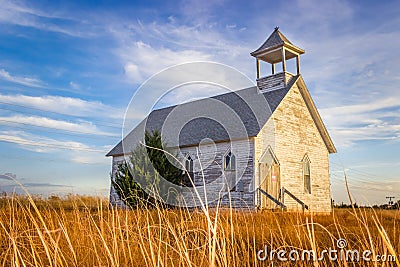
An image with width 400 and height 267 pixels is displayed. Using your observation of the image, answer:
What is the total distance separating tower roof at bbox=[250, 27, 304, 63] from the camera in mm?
18891

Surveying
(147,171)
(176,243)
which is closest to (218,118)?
(147,171)

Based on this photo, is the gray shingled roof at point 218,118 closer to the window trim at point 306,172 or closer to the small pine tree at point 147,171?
the small pine tree at point 147,171

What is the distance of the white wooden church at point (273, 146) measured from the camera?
16372 millimetres

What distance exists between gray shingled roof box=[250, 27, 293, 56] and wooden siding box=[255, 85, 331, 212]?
2713mm

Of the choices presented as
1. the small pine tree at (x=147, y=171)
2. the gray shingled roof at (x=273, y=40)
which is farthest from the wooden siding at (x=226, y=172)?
the gray shingled roof at (x=273, y=40)

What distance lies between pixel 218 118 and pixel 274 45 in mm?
5186

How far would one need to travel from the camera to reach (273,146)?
1717 centimetres

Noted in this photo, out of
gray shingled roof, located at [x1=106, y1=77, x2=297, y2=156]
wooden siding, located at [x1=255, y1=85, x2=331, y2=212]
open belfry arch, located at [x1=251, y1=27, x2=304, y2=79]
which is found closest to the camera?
wooden siding, located at [x1=255, y1=85, x2=331, y2=212]

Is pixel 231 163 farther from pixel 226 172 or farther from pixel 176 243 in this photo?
pixel 176 243

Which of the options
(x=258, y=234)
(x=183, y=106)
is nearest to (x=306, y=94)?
(x=183, y=106)

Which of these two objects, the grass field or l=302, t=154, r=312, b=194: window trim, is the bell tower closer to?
l=302, t=154, r=312, b=194: window trim

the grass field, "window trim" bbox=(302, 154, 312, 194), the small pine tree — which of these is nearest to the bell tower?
"window trim" bbox=(302, 154, 312, 194)

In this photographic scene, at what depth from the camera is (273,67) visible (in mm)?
20812

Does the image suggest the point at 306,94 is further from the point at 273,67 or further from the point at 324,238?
the point at 324,238
